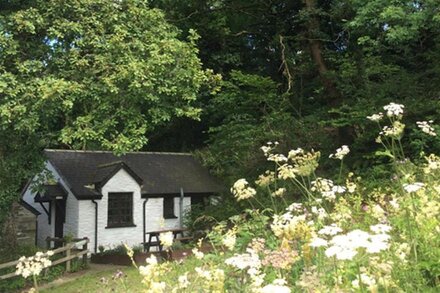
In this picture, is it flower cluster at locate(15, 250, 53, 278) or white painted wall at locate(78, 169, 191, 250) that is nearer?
flower cluster at locate(15, 250, 53, 278)

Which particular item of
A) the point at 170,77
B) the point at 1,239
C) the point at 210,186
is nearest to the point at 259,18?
the point at 210,186

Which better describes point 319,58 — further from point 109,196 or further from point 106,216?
point 106,216

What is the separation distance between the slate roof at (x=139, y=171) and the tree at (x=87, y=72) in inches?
353

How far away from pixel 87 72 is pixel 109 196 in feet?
38.4

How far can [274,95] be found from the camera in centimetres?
2042

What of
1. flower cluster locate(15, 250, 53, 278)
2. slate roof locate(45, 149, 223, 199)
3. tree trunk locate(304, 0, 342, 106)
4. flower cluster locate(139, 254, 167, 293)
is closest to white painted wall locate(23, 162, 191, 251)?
slate roof locate(45, 149, 223, 199)

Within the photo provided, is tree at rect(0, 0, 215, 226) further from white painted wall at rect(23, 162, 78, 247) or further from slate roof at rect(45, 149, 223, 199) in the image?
slate roof at rect(45, 149, 223, 199)

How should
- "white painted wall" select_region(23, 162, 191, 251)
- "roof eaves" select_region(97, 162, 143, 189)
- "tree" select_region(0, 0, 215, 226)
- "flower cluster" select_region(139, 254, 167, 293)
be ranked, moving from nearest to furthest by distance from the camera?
"flower cluster" select_region(139, 254, 167, 293) < "tree" select_region(0, 0, 215, 226) < "white painted wall" select_region(23, 162, 191, 251) < "roof eaves" select_region(97, 162, 143, 189)

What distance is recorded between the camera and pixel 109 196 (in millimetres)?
22969

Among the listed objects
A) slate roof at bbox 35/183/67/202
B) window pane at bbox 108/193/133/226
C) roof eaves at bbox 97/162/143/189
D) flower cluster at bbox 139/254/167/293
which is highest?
roof eaves at bbox 97/162/143/189

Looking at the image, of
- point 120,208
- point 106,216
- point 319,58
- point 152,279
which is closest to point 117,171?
point 120,208

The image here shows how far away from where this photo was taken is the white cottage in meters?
22.1

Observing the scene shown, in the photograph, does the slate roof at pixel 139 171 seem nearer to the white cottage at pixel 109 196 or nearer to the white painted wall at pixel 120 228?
the white cottage at pixel 109 196

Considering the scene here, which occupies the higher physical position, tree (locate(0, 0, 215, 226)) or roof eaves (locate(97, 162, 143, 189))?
tree (locate(0, 0, 215, 226))
